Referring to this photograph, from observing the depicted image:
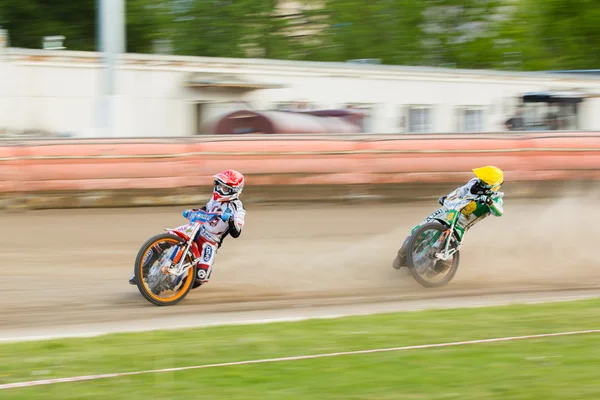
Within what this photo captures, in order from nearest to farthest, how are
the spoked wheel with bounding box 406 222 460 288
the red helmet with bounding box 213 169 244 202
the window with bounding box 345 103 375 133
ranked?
the red helmet with bounding box 213 169 244 202 → the spoked wheel with bounding box 406 222 460 288 → the window with bounding box 345 103 375 133

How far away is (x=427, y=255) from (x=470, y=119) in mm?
15103

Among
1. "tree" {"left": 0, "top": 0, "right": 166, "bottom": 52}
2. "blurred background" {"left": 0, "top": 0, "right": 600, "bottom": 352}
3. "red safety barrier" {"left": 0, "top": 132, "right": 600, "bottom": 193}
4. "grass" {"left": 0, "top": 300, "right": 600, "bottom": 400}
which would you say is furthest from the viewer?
"tree" {"left": 0, "top": 0, "right": 166, "bottom": 52}

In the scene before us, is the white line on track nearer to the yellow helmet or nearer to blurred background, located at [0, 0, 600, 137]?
the yellow helmet

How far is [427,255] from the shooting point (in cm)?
1020

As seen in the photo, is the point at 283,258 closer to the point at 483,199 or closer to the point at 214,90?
the point at 483,199

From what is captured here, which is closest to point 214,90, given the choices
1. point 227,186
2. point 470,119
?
point 470,119

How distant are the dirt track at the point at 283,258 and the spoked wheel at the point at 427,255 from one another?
0.18 metres

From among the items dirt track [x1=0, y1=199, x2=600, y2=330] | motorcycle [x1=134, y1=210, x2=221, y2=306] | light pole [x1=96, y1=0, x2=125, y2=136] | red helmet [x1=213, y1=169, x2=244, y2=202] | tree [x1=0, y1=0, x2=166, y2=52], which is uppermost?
tree [x1=0, y1=0, x2=166, y2=52]

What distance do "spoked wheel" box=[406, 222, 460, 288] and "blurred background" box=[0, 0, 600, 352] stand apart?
0.75ft

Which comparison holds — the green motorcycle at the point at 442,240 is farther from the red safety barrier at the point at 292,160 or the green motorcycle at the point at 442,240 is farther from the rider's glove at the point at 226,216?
the red safety barrier at the point at 292,160

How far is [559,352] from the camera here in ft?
21.7

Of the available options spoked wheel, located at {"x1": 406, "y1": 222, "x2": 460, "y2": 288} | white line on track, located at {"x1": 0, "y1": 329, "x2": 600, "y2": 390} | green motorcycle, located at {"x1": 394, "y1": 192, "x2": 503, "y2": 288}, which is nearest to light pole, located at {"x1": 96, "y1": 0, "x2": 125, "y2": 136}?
green motorcycle, located at {"x1": 394, "y1": 192, "x2": 503, "y2": 288}

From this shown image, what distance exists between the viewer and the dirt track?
9.34m

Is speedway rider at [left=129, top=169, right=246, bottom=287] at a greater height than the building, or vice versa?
the building
